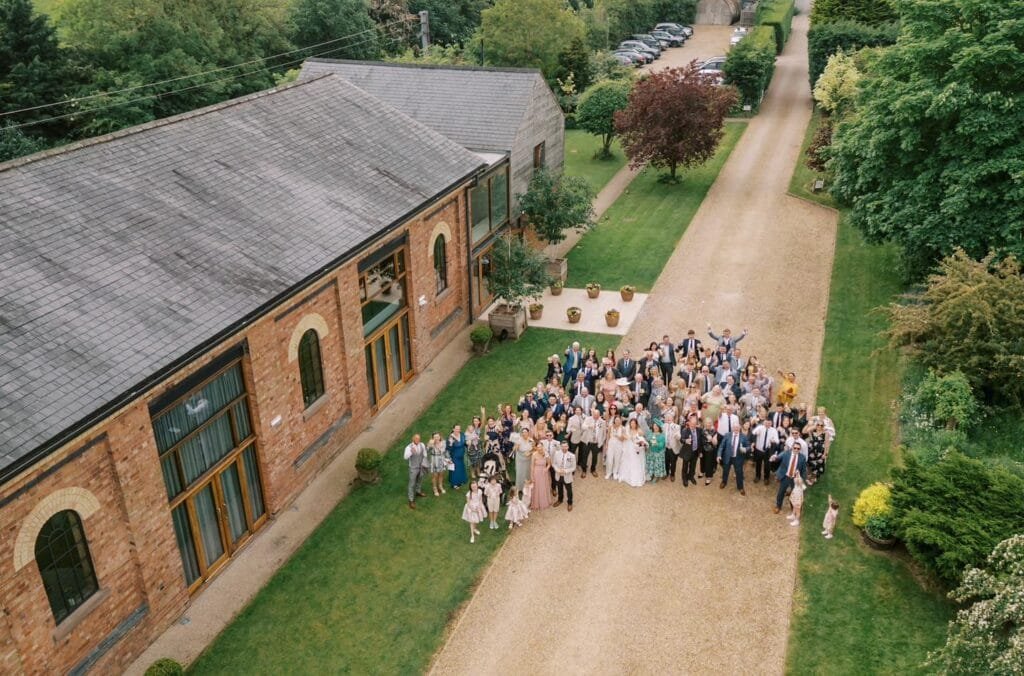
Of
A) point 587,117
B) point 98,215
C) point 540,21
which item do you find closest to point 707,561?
point 98,215

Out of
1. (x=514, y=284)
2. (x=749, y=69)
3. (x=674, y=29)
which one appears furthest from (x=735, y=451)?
(x=674, y=29)

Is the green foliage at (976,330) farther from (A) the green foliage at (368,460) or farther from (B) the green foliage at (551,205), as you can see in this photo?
(A) the green foliage at (368,460)

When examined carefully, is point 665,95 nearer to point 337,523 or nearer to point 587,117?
point 587,117

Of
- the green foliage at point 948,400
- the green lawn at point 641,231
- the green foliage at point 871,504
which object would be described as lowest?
the green lawn at point 641,231

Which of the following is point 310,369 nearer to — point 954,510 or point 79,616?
point 79,616

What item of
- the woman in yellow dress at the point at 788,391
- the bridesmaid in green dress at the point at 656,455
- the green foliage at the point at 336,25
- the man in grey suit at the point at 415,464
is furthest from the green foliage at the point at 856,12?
the man in grey suit at the point at 415,464

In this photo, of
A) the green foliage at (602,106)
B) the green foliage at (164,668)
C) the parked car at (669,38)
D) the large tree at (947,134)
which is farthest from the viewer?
the parked car at (669,38)
